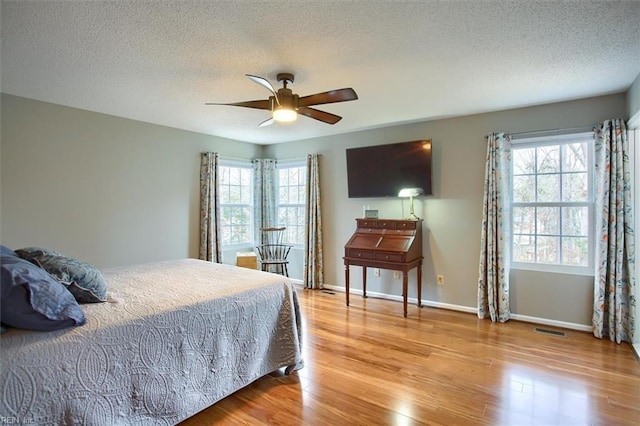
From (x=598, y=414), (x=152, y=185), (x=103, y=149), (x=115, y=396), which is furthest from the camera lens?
(x=152, y=185)

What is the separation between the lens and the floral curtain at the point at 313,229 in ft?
16.6

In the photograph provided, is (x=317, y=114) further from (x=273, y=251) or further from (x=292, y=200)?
(x=273, y=251)

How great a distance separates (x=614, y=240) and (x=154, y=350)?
12.9ft

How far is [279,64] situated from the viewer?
2.46m

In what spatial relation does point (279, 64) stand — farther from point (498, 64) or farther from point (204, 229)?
point (204, 229)

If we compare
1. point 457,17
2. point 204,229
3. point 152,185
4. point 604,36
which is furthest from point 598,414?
point 152,185

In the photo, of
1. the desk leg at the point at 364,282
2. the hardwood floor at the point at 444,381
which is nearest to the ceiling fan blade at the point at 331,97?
the hardwood floor at the point at 444,381

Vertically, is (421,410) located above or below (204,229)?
below

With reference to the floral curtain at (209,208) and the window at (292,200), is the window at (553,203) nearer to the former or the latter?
the window at (292,200)

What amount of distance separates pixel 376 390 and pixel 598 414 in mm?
1352

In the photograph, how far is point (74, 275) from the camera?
70.6 inches

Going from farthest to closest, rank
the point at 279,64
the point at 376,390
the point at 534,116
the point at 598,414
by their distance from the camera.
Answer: the point at 534,116, the point at 279,64, the point at 376,390, the point at 598,414

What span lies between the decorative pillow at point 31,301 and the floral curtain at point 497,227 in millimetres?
3699

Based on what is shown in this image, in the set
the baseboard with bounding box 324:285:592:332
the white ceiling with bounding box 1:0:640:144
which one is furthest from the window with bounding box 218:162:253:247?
the white ceiling with bounding box 1:0:640:144
